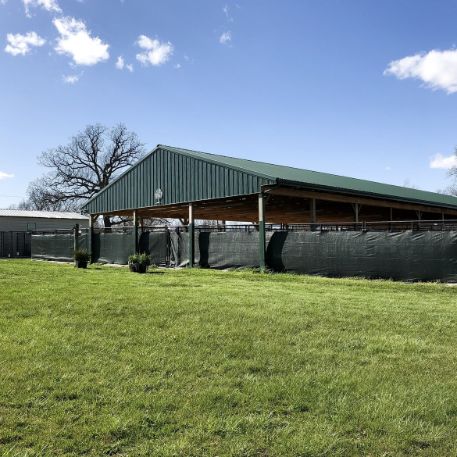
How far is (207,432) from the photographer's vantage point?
3324 millimetres

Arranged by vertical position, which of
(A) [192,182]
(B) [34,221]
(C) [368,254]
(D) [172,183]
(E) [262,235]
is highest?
(D) [172,183]

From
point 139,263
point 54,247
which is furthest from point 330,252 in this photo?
point 54,247

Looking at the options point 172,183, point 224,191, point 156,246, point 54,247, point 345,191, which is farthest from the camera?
point 54,247

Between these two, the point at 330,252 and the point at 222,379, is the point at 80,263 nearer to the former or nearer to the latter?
the point at 330,252

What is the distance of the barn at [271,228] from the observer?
44.7 ft

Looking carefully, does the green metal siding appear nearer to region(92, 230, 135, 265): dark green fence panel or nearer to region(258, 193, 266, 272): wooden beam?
region(258, 193, 266, 272): wooden beam

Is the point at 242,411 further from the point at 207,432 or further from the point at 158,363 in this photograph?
the point at 158,363

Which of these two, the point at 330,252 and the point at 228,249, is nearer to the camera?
the point at 330,252

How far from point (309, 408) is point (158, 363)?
1.67 m

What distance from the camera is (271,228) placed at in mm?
19438

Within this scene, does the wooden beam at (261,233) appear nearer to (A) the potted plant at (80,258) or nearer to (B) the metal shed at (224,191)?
(B) the metal shed at (224,191)

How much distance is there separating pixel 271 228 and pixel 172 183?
4.95m

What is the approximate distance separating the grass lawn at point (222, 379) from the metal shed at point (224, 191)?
31.3ft

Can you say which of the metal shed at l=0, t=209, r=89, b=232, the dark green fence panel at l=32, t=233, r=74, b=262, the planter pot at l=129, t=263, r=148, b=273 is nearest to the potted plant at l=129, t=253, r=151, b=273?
the planter pot at l=129, t=263, r=148, b=273
